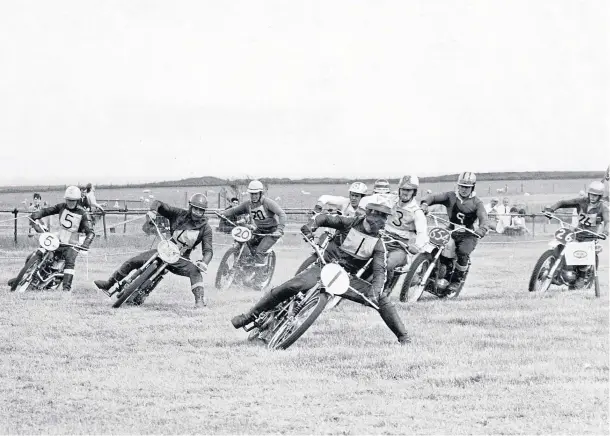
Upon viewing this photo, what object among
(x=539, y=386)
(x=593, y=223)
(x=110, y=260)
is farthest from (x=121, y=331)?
(x=110, y=260)

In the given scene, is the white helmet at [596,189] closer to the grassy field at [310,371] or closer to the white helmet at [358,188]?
the grassy field at [310,371]

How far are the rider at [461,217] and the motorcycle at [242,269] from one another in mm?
2904

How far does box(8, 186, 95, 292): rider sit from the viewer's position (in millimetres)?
13992

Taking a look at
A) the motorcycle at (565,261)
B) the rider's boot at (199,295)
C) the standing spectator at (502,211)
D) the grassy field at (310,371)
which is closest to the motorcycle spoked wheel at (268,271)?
the grassy field at (310,371)

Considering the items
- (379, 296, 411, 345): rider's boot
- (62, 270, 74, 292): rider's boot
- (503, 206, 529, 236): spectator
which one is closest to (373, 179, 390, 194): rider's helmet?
(379, 296, 411, 345): rider's boot

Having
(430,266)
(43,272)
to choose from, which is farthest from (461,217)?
(43,272)

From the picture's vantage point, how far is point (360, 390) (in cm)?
779

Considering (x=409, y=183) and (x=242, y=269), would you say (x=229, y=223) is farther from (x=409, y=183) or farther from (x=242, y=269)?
(x=409, y=183)

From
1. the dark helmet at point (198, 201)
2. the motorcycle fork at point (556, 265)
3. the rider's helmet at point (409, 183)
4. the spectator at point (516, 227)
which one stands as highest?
the rider's helmet at point (409, 183)

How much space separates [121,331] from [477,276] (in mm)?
9191

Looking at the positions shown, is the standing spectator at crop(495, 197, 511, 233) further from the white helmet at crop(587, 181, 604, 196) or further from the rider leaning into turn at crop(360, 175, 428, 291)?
the rider leaning into turn at crop(360, 175, 428, 291)

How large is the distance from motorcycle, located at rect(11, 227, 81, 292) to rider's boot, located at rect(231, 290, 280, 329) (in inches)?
201

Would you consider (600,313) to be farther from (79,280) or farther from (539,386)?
(79,280)

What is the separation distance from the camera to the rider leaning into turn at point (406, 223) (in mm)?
12539
